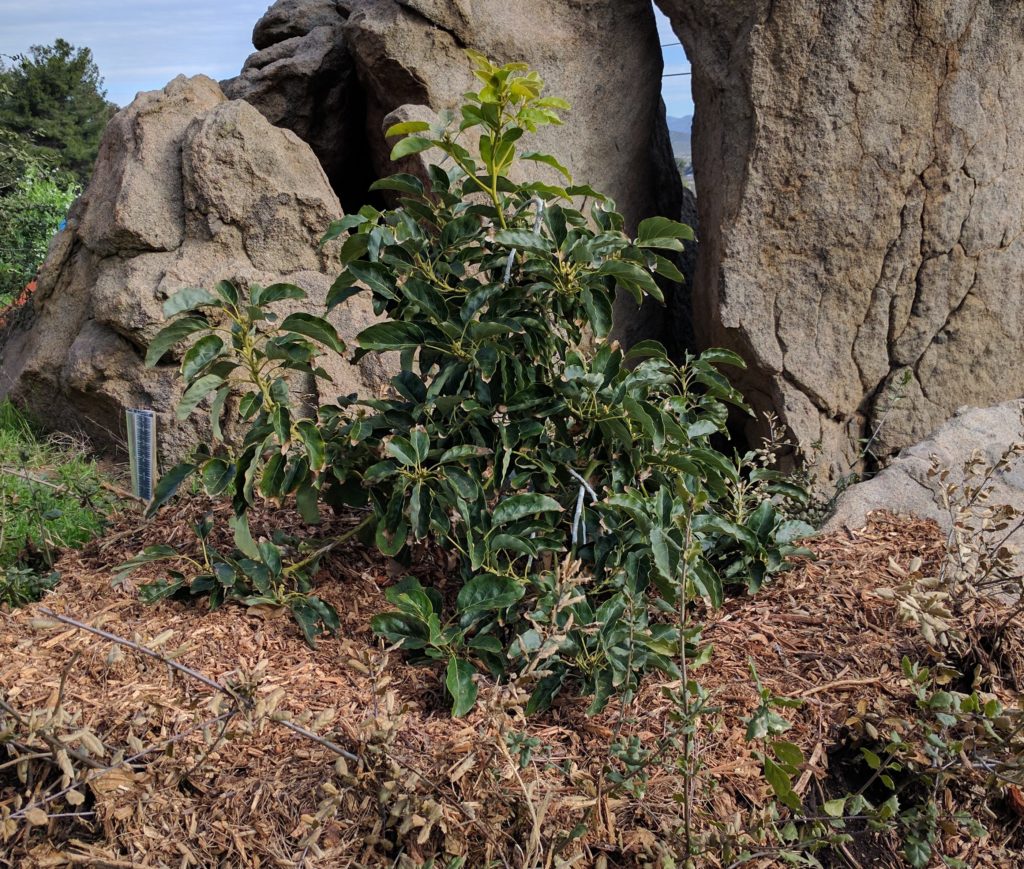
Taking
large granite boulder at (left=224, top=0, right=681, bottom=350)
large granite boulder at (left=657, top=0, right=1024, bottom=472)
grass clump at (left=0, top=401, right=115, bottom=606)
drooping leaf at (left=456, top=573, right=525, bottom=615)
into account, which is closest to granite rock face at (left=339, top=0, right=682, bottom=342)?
large granite boulder at (left=224, top=0, right=681, bottom=350)

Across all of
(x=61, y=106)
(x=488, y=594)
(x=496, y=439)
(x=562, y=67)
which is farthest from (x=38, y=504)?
(x=61, y=106)

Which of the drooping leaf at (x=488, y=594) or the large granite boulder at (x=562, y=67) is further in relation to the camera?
the large granite boulder at (x=562, y=67)

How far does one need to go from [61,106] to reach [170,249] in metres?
14.4

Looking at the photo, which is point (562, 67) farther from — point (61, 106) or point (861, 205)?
point (61, 106)

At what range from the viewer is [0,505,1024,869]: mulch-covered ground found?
6.95 feet

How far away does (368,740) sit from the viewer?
7.13ft

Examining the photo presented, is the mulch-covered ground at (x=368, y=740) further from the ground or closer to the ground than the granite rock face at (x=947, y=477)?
closer to the ground

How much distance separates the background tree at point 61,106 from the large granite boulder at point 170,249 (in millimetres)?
12247

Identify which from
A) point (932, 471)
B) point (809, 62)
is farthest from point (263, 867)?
point (809, 62)

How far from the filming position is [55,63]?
15.9m

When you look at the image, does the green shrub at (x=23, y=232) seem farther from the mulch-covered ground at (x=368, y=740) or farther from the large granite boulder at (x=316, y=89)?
the mulch-covered ground at (x=368, y=740)

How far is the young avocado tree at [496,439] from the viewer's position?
2.51m

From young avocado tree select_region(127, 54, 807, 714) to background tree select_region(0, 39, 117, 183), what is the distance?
1465 centimetres

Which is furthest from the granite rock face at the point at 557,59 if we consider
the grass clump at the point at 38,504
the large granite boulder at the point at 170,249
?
the grass clump at the point at 38,504
